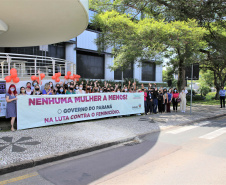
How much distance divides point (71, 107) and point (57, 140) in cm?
284

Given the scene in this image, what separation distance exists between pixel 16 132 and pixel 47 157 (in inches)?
116

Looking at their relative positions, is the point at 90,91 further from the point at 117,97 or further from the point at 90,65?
the point at 90,65

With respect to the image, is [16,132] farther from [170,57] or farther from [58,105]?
[170,57]

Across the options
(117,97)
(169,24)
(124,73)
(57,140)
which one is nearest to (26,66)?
(117,97)

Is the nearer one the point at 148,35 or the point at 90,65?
the point at 148,35

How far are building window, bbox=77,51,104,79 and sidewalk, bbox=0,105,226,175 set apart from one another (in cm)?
1467

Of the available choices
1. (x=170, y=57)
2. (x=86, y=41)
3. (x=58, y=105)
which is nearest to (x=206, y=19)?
(x=170, y=57)

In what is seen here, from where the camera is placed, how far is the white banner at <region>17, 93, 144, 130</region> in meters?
7.92

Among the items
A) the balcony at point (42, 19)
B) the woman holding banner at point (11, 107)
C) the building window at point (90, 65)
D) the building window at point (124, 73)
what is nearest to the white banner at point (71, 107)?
the woman holding banner at point (11, 107)

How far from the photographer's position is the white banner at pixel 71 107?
7.92m

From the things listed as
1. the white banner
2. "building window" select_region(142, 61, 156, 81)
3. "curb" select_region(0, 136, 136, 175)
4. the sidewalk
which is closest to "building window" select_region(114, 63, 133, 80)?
"building window" select_region(142, 61, 156, 81)

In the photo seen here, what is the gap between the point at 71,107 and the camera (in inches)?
363

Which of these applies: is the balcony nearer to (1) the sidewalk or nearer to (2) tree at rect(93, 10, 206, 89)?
(2) tree at rect(93, 10, 206, 89)

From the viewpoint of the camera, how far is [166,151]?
5.76 m
